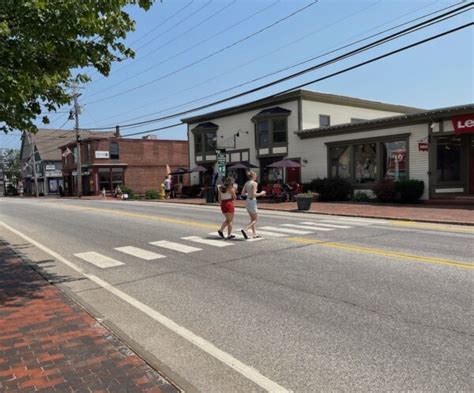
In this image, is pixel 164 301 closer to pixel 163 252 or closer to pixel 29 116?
pixel 163 252

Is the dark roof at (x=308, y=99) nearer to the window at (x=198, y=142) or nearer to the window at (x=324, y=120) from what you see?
the window at (x=324, y=120)

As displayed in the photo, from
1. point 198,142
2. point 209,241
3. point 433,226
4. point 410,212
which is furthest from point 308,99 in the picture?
point 209,241

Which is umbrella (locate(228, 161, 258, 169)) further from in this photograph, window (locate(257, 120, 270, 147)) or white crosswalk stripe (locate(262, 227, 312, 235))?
white crosswalk stripe (locate(262, 227, 312, 235))

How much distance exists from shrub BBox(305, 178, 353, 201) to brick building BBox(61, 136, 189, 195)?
3108 cm

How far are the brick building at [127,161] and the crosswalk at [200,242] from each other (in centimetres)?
3921

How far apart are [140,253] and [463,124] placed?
15.8 m

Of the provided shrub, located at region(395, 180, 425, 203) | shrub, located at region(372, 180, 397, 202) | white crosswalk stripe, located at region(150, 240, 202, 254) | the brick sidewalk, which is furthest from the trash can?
the brick sidewalk

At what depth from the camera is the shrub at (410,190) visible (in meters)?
20.9

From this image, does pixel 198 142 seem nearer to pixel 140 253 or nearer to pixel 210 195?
pixel 210 195

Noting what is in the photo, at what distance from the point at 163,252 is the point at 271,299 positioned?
4.44 meters

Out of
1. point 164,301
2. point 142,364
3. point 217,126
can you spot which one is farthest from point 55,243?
point 217,126

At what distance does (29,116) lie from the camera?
816cm

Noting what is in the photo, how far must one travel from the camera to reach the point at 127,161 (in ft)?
168

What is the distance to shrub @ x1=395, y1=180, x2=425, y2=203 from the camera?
2091cm
